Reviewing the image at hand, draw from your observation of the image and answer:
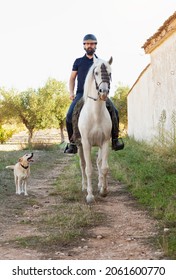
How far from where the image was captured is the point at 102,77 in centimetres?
677

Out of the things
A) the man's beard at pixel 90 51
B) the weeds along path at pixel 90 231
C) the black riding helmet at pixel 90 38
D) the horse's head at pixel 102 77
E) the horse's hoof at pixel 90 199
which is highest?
the black riding helmet at pixel 90 38

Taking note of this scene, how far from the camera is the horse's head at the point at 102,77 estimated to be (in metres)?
6.74

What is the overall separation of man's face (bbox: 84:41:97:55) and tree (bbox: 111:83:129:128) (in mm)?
37810

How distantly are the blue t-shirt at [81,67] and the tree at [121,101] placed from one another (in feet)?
123

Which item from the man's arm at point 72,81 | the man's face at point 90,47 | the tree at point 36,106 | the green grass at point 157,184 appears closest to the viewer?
the green grass at point 157,184

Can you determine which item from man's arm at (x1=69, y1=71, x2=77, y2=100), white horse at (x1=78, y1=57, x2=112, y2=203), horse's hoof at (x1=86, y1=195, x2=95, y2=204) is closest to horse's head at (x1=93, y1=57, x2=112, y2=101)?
white horse at (x1=78, y1=57, x2=112, y2=203)

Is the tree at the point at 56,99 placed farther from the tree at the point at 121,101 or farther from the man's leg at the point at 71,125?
the man's leg at the point at 71,125

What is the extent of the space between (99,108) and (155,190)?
5.85 feet

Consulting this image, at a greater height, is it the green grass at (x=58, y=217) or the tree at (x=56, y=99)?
the tree at (x=56, y=99)

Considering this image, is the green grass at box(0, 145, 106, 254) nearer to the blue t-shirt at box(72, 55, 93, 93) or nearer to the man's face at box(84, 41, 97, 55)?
the blue t-shirt at box(72, 55, 93, 93)

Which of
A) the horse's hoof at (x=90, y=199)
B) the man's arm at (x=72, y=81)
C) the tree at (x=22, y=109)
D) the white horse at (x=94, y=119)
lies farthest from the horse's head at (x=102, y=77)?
the tree at (x=22, y=109)

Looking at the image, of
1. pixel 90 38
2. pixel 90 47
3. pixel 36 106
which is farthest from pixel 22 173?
pixel 36 106

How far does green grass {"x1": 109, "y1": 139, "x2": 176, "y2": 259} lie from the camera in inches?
219
